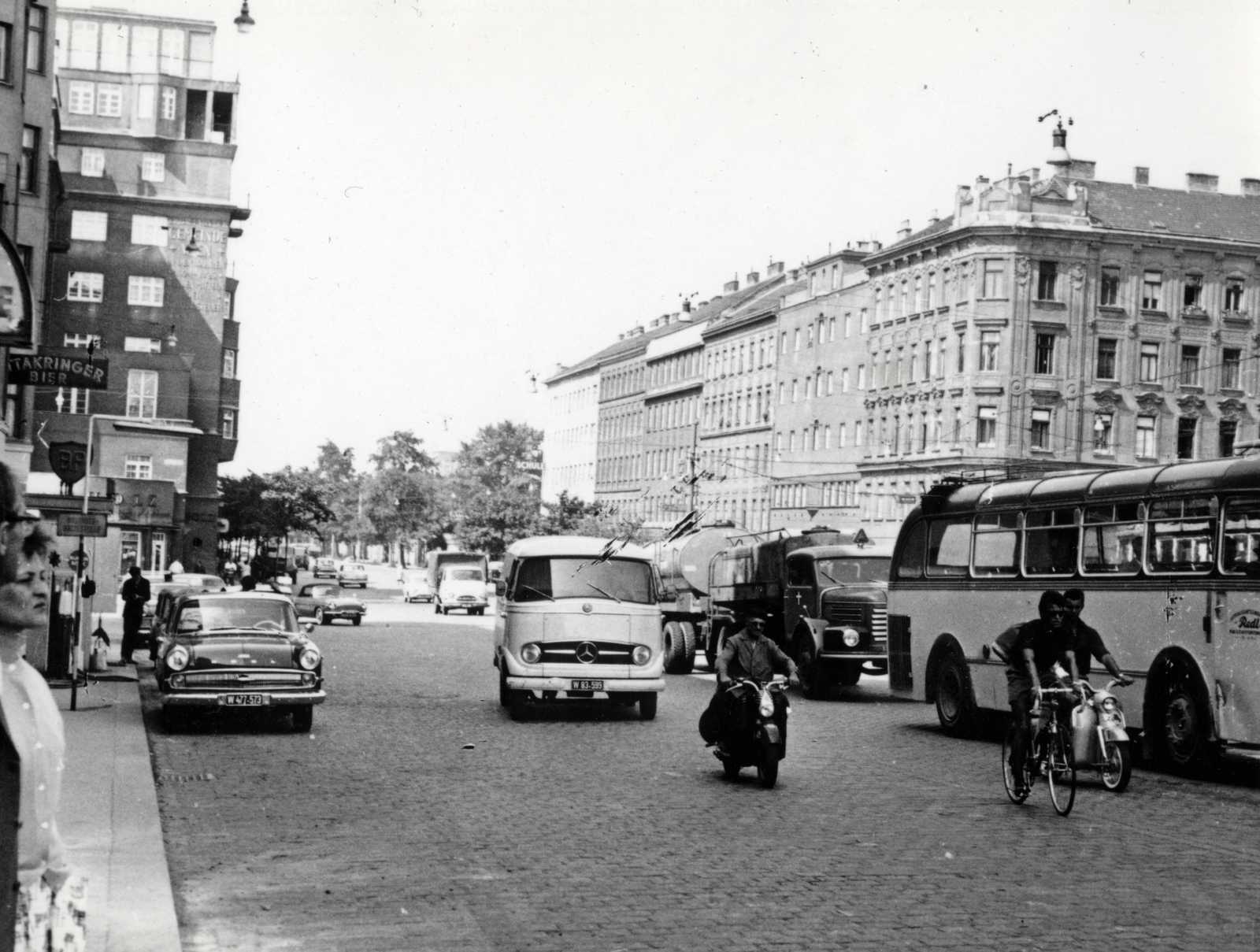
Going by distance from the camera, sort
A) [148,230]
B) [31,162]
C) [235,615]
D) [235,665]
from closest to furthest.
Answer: [235,665] → [235,615] → [31,162] → [148,230]

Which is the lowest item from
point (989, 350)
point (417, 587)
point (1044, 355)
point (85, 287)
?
point (417, 587)

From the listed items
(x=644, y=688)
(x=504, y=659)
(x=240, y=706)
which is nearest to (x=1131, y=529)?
(x=644, y=688)

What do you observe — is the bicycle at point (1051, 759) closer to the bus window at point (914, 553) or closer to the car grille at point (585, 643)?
the car grille at point (585, 643)

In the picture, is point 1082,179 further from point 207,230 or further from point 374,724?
point 374,724

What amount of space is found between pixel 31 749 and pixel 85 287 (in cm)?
8139

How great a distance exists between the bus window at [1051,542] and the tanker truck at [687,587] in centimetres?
1515

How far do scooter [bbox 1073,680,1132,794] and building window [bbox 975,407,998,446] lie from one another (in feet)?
220

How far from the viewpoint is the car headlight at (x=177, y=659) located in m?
19.4

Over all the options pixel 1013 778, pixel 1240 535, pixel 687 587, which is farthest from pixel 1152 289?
pixel 1013 778

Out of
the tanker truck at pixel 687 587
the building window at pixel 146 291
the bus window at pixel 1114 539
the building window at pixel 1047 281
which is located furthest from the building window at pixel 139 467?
the bus window at pixel 1114 539

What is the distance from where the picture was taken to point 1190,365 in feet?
275

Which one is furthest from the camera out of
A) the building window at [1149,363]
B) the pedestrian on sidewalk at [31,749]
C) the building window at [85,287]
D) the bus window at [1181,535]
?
the building window at [1149,363]

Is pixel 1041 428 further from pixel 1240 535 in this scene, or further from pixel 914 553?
pixel 1240 535

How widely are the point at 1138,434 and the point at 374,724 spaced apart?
67341mm
